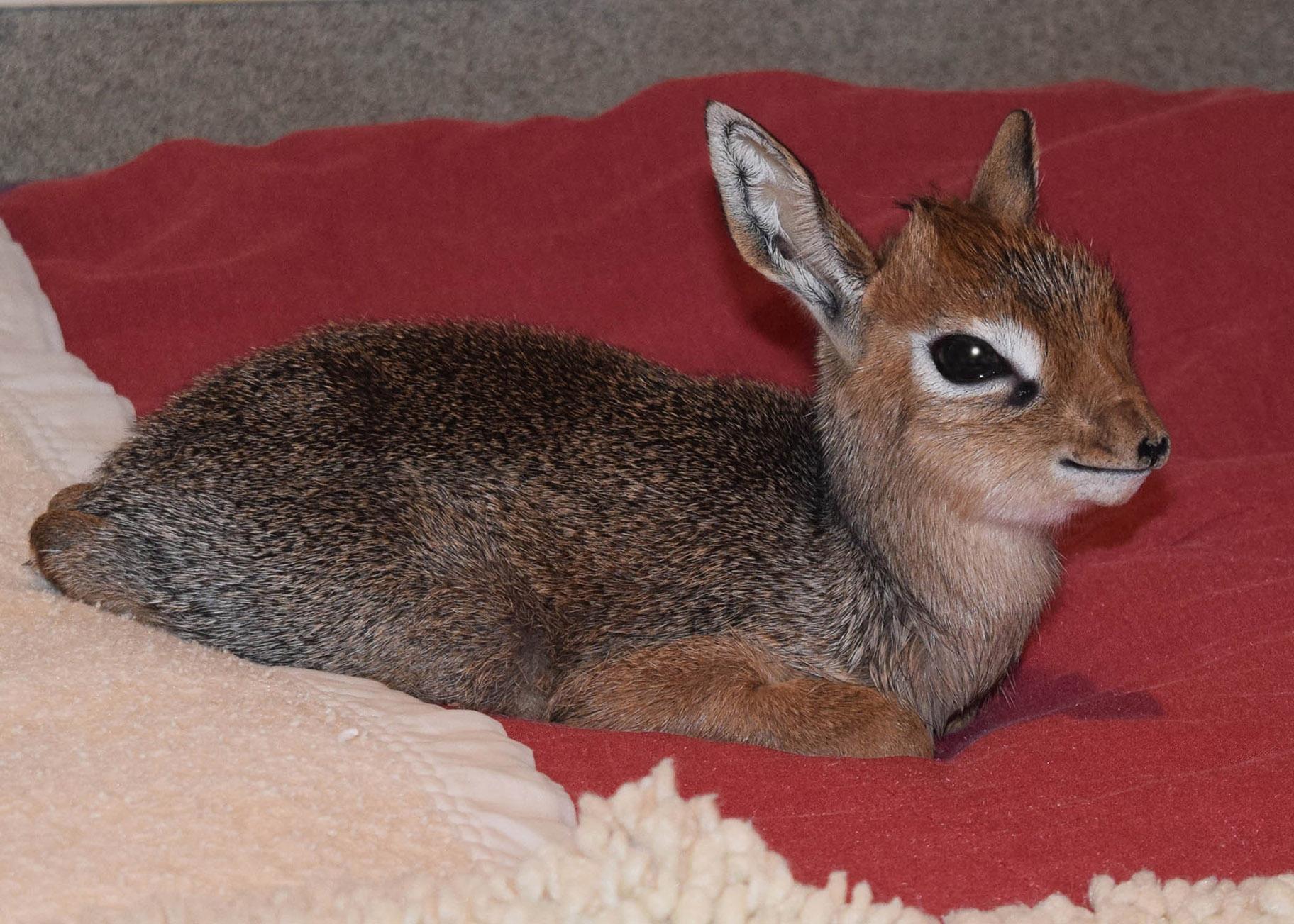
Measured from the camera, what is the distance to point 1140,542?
2609 mm

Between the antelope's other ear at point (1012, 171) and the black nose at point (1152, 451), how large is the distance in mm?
626

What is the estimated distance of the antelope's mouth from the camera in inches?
73.5

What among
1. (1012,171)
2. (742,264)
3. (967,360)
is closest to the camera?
(967,360)

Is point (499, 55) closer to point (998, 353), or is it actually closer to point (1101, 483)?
point (998, 353)

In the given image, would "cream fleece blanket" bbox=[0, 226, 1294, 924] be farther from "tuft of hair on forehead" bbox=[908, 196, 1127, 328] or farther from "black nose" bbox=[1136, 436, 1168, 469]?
"tuft of hair on forehead" bbox=[908, 196, 1127, 328]

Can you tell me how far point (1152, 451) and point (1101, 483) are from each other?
8 cm

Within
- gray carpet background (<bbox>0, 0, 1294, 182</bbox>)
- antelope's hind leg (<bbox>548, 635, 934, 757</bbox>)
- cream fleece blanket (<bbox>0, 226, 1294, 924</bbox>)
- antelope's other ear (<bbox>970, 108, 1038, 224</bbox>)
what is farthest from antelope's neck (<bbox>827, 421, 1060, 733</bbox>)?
gray carpet background (<bbox>0, 0, 1294, 182</bbox>)

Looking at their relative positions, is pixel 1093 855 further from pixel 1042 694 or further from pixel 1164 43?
pixel 1164 43

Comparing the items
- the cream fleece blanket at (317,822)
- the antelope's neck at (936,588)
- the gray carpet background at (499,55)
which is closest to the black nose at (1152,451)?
the antelope's neck at (936,588)

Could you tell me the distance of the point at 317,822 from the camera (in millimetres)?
1513

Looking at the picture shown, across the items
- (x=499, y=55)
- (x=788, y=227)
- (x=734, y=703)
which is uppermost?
(x=788, y=227)

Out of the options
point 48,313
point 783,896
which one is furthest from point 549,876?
point 48,313

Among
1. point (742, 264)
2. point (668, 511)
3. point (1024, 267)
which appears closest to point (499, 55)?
point (742, 264)

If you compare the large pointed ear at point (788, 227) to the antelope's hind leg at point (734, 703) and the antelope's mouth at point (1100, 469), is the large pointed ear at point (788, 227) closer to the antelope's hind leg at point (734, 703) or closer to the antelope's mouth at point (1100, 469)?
the antelope's mouth at point (1100, 469)
